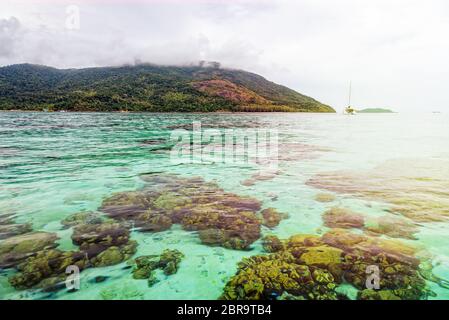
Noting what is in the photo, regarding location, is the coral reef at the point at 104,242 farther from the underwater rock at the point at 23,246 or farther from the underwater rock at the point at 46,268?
the underwater rock at the point at 23,246

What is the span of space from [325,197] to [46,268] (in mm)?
8223

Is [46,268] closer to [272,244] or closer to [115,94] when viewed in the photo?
[272,244]

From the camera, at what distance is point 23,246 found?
593cm

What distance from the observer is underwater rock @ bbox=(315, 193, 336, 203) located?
30.6 feet

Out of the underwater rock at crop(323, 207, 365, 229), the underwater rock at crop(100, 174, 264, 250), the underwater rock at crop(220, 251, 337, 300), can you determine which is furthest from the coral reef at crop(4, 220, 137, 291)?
the underwater rock at crop(323, 207, 365, 229)

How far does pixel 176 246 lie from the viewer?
6176 millimetres

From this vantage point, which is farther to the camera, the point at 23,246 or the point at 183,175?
the point at 183,175

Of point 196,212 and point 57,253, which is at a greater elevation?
point 196,212

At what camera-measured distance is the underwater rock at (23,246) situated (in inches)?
214

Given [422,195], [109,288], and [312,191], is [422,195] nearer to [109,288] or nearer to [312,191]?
[312,191]

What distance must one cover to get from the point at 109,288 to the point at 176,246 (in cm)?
172

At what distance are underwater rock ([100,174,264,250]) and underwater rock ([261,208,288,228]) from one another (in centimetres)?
3

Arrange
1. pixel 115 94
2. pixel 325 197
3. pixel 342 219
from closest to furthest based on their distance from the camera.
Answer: pixel 342 219, pixel 325 197, pixel 115 94

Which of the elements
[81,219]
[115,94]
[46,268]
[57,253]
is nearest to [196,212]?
[81,219]
